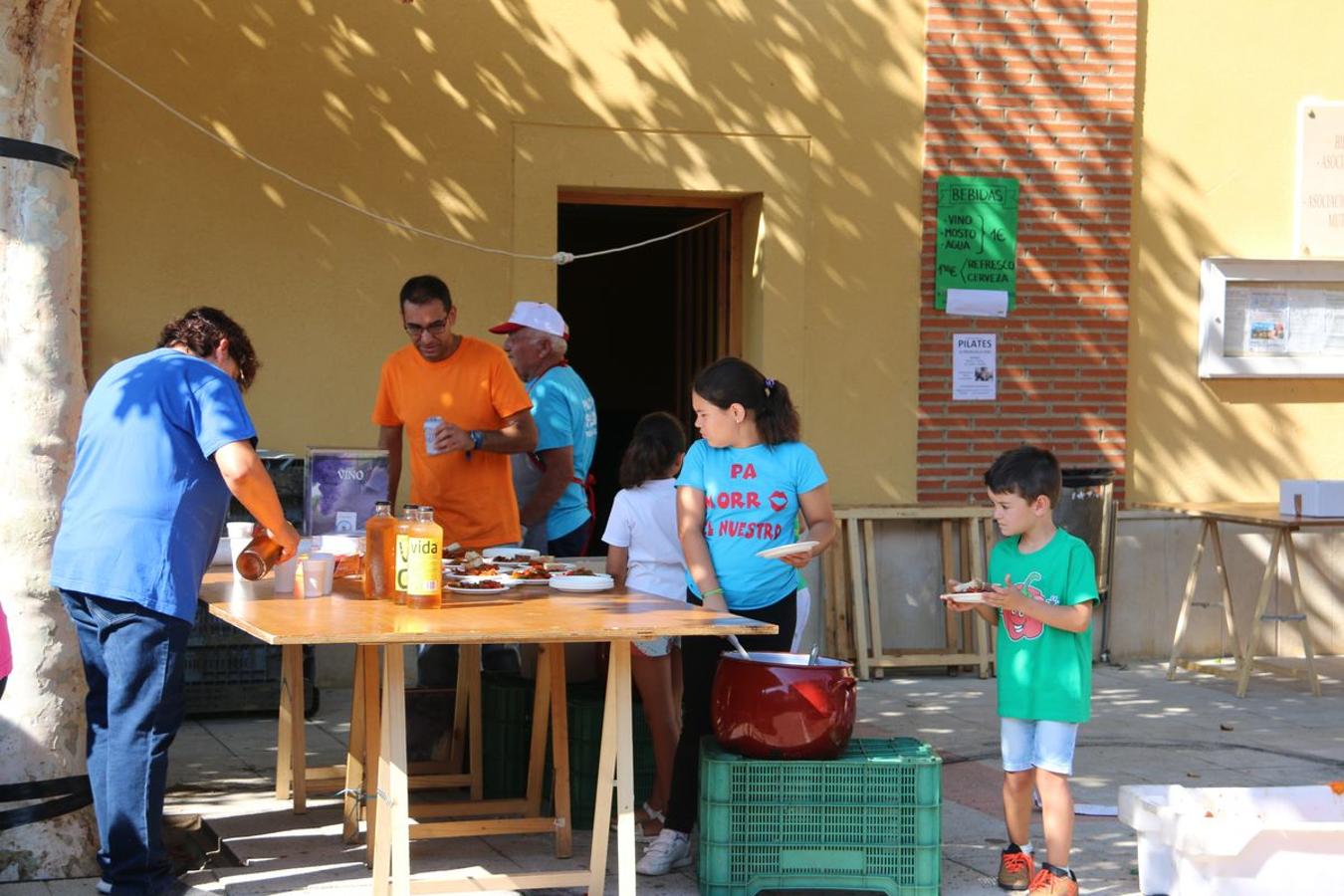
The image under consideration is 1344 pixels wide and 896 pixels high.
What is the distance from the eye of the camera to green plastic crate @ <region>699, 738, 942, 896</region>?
17.1 ft

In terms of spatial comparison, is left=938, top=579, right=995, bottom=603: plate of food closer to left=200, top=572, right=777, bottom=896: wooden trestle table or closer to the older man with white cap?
left=200, top=572, right=777, bottom=896: wooden trestle table

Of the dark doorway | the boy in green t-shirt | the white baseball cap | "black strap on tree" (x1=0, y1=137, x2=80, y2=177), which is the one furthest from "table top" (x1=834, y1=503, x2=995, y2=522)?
"black strap on tree" (x1=0, y1=137, x2=80, y2=177)

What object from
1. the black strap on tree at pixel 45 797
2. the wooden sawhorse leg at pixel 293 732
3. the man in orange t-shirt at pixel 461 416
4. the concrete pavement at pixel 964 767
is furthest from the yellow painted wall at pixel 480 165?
the black strap on tree at pixel 45 797

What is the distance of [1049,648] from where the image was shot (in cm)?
525

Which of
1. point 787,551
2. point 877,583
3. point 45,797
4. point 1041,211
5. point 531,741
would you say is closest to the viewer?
point 787,551

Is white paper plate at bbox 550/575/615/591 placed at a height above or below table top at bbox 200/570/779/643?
above

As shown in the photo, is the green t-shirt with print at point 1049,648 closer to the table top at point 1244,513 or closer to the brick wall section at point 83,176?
the table top at point 1244,513

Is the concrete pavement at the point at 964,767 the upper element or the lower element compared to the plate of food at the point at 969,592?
lower

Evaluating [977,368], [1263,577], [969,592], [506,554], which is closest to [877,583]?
[977,368]

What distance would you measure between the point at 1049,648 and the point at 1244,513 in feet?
16.0

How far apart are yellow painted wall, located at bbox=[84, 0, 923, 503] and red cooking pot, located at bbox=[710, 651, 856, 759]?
14.8 feet

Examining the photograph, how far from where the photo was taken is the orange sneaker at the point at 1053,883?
17.2 ft

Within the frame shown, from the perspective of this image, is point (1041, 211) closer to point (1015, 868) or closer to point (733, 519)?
point (733, 519)

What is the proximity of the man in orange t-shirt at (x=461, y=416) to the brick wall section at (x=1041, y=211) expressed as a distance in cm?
402
